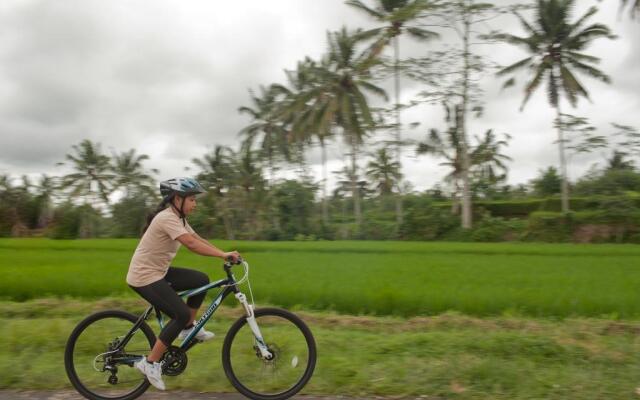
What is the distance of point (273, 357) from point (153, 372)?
886 millimetres

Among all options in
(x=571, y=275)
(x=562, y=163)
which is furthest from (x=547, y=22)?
(x=571, y=275)

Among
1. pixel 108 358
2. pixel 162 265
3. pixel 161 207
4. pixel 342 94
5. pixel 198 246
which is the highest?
pixel 342 94

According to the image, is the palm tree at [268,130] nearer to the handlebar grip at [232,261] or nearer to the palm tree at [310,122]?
the palm tree at [310,122]

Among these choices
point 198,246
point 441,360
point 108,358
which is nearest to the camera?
point 198,246

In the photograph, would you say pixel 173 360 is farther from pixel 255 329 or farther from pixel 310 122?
pixel 310 122

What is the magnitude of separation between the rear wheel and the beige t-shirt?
0.46 metres

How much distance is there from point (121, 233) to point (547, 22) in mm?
27988

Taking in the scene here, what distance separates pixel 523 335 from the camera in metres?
5.52

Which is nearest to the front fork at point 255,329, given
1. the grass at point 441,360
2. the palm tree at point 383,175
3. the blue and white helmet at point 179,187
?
the grass at point 441,360

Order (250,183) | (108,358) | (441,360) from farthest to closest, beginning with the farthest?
1. (250,183)
2. (441,360)
3. (108,358)

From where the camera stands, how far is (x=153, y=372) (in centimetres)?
384

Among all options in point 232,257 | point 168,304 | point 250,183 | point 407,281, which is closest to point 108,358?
point 168,304

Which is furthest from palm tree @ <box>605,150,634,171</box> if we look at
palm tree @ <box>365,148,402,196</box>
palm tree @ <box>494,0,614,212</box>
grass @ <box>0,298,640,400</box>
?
grass @ <box>0,298,640,400</box>

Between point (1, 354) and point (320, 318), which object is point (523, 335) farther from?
point (1, 354)
